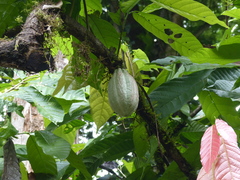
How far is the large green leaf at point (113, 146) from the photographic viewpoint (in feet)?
3.90

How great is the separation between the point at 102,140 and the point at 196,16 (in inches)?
21.6

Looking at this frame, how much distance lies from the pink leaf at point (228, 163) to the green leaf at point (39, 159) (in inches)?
25.4

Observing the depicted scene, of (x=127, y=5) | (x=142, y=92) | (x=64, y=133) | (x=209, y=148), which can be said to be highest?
(x=127, y=5)

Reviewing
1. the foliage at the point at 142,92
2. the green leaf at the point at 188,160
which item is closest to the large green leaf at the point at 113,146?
the foliage at the point at 142,92

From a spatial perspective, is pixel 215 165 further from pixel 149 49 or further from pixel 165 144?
pixel 149 49

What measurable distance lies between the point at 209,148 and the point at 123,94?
0.30m

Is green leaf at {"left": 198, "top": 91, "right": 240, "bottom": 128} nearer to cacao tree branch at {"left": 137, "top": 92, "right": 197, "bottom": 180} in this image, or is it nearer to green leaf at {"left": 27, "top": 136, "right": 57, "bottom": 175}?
cacao tree branch at {"left": 137, "top": 92, "right": 197, "bottom": 180}

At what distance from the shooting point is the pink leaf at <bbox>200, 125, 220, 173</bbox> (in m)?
0.58

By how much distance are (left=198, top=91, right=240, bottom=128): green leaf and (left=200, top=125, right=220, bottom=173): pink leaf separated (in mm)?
415

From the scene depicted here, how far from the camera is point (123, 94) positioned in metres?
0.84

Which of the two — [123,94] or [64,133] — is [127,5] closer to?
[123,94]

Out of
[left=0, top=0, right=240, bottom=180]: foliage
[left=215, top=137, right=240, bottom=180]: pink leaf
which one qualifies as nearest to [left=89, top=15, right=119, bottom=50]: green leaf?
[left=0, top=0, right=240, bottom=180]: foliage

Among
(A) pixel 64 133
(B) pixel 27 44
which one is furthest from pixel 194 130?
(B) pixel 27 44

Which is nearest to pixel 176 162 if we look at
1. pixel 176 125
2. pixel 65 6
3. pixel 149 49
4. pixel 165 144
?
pixel 165 144
